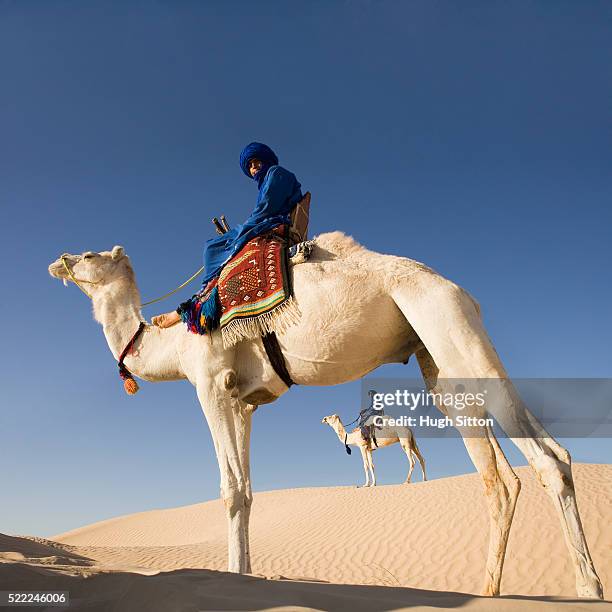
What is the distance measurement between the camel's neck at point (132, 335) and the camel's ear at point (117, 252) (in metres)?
0.34

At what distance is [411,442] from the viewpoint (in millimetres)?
26297

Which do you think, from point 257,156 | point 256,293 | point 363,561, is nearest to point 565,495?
point 256,293

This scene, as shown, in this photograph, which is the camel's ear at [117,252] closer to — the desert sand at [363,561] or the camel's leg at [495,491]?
the desert sand at [363,561]

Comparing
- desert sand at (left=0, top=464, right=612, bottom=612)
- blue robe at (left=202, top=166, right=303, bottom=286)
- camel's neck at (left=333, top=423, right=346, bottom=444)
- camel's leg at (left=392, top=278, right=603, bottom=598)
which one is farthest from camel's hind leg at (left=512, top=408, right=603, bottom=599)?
camel's neck at (left=333, top=423, right=346, bottom=444)

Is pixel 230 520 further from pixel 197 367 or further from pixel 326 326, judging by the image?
pixel 326 326

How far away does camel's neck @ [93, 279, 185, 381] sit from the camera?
6059 millimetres

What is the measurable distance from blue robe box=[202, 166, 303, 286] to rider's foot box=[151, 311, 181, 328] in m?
0.50

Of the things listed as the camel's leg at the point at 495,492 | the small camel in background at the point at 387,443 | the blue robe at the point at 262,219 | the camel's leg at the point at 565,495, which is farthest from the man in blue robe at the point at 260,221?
the small camel in background at the point at 387,443

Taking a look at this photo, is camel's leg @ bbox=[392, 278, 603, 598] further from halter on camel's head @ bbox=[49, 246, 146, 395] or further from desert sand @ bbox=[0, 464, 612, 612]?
halter on camel's head @ bbox=[49, 246, 146, 395]

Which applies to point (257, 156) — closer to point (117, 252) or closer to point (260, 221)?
point (260, 221)

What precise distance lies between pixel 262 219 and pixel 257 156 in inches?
38.7

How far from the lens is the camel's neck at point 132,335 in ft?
19.9

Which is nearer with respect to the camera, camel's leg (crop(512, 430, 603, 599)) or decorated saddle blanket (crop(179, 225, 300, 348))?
camel's leg (crop(512, 430, 603, 599))

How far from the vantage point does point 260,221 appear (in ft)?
18.7
